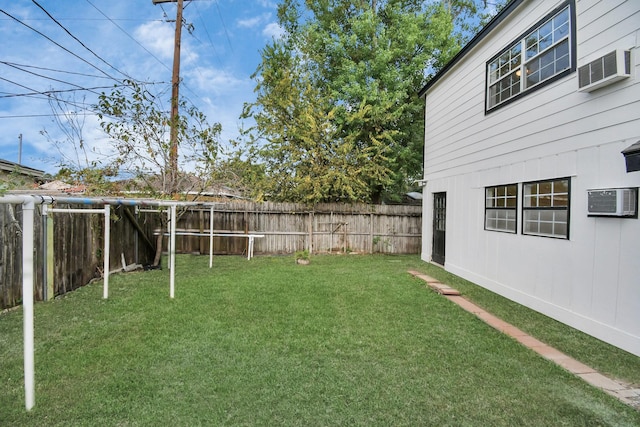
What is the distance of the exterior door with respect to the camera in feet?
27.1

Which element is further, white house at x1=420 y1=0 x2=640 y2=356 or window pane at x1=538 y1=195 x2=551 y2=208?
window pane at x1=538 y1=195 x2=551 y2=208

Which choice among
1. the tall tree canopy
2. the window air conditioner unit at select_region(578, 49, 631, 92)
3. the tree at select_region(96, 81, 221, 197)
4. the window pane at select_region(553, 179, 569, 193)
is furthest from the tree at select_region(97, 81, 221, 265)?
the window air conditioner unit at select_region(578, 49, 631, 92)

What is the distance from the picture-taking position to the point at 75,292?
5.38 meters

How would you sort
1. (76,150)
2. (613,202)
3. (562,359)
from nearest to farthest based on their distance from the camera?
(562,359) → (613,202) → (76,150)

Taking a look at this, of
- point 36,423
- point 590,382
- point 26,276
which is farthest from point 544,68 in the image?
point 36,423

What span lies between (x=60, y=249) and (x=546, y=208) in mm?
7461

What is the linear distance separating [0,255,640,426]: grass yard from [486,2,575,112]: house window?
3.45m

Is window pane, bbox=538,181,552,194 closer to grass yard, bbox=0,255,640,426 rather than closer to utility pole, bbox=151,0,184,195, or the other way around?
grass yard, bbox=0,255,640,426

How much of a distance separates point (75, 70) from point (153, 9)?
2.76 m

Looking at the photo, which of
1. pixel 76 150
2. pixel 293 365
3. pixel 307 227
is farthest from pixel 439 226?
pixel 76 150

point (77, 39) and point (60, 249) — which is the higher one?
point (77, 39)

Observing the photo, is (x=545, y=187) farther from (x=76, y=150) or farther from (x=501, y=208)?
(x=76, y=150)

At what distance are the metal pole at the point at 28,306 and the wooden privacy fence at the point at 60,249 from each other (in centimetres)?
280

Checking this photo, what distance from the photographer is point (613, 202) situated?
A: 3.52m
